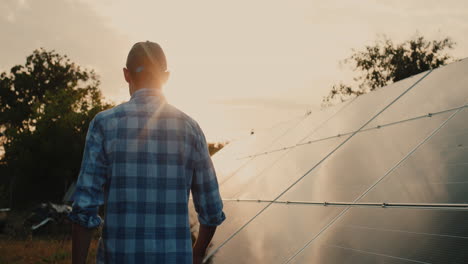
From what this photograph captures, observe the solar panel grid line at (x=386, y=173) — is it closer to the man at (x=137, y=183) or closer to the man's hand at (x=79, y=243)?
the man at (x=137, y=183)

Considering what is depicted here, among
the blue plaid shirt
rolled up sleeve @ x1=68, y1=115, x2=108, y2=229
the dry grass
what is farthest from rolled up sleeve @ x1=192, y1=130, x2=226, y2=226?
the dry grass

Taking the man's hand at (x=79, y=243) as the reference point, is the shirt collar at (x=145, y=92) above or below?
above

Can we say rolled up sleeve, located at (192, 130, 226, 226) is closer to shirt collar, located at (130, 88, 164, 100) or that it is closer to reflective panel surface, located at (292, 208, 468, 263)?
shirt collar, located at (130, 88, 164, 100)

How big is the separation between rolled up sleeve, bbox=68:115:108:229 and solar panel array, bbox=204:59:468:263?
6.95 feet

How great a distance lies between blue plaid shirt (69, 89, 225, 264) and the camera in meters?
2.16

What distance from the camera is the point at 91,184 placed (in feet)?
7.11

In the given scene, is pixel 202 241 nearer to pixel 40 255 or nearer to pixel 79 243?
pixel 79 243

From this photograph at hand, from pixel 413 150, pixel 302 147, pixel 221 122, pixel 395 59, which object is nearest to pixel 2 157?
pixel 221 122

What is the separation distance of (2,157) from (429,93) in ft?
169

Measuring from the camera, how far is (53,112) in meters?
41.4

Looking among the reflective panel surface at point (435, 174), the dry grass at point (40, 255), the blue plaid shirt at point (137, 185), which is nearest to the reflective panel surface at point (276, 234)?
the reflective panel surface at point (435, 174)

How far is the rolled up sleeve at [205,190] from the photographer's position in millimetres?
2438

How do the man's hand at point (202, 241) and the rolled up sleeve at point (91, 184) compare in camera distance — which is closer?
the rolled up sleeve at point (91, 184)

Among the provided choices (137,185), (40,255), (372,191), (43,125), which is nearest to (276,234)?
(372,191)
